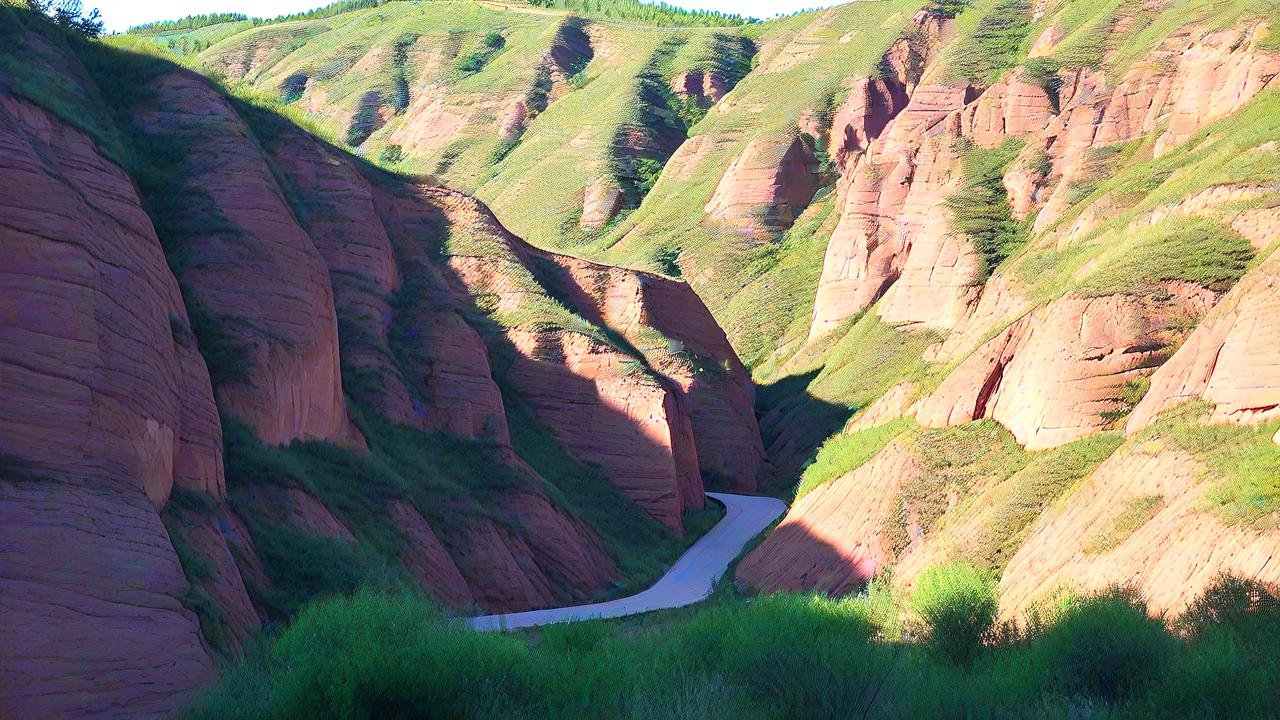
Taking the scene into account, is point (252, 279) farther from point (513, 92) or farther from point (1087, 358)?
point (513, 92)

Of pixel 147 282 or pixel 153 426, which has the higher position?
pixel 147 282

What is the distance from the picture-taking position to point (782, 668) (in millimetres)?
19000

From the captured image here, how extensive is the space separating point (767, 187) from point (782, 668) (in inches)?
3183

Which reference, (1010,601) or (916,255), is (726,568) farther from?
(916,255)

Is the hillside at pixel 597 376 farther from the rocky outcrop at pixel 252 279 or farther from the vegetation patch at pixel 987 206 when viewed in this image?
the vegetation patch at pixel 987 206

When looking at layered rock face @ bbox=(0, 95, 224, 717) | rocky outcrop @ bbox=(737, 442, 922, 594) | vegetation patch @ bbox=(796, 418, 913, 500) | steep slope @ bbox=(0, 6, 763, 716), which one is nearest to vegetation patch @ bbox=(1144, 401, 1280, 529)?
rocky outcrop @ bbox=(737, 442, 922, 594)

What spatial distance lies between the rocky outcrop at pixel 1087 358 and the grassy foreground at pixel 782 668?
10.4m

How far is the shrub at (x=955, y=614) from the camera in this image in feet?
76.0

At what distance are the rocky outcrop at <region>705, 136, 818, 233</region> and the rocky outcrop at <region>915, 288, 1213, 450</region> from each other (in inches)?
2438

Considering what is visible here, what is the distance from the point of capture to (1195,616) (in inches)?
842

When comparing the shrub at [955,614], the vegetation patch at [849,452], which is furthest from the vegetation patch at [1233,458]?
the vegetation patch at [849,452]

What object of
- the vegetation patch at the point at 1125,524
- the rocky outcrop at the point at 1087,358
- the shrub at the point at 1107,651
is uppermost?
the rocky outcrop at the point at 1087,358

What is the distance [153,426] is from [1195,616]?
636 inches

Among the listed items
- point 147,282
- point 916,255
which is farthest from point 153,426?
point 916,255
